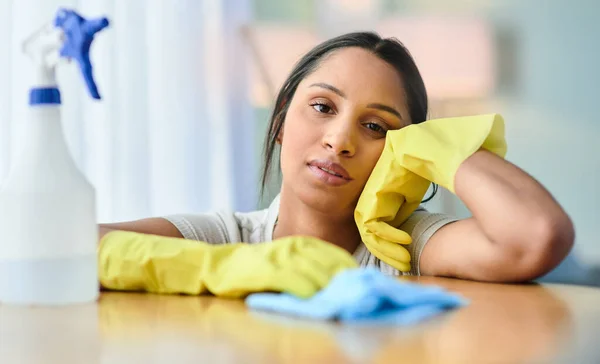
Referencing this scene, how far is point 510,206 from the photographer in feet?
3.02

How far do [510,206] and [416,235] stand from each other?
20cm

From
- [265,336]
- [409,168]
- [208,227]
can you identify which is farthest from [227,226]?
[265,336]

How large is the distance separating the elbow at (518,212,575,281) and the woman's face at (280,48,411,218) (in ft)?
0.97

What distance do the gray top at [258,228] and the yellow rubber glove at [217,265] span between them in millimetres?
408

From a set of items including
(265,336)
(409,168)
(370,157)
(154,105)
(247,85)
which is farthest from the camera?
(247,85)

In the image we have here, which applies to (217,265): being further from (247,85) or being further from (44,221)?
(247,85)

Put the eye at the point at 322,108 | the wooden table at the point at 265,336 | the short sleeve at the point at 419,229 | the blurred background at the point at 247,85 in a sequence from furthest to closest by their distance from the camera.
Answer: the blurred background at the point at 247,85 < the eye at the point at 322,108 < the short sleeve at the point at 419,229 < the wooden table at the point at 265,336

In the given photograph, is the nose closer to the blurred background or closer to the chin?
the chin

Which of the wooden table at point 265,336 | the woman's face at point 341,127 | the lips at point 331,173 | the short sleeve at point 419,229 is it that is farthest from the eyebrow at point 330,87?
the wooden table at point 265,336

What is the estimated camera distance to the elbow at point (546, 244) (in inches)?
34.7

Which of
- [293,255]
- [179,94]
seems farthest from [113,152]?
[293,255]

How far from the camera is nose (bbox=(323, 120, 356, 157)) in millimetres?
1089

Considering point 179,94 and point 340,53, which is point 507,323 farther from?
point 179,94

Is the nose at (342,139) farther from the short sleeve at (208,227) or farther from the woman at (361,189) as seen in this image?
the short sleeve at (208,227)
